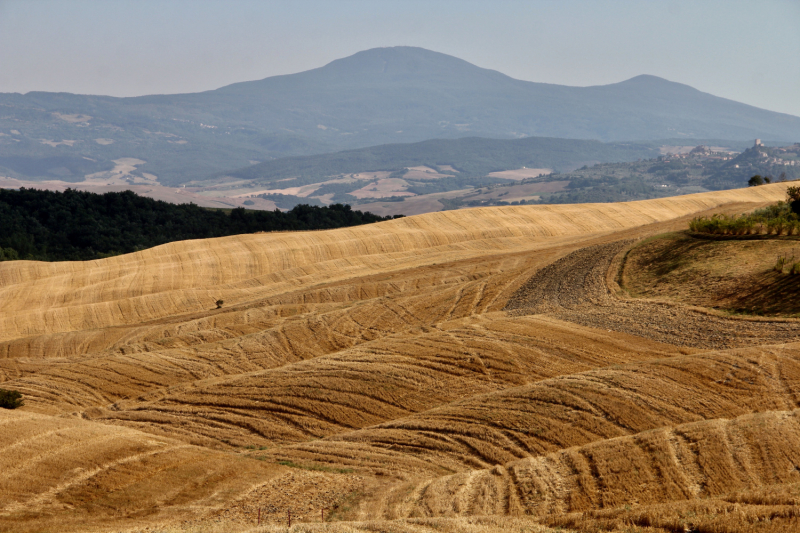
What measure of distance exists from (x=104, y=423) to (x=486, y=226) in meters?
52.0

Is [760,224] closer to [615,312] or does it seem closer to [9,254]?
[615,312]

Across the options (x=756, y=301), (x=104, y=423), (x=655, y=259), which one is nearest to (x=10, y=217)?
(x=104, y=423)

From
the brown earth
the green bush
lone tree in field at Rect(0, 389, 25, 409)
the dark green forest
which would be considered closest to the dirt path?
the brown earth

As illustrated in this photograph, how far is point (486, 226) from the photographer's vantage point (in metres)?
69.1

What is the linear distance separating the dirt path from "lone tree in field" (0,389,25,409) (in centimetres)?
2130

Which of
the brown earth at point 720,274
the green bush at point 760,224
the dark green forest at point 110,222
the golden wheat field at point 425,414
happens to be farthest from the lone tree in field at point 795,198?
the dark green forest at point 110,222

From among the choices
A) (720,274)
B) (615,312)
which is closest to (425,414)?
Result: (615,312)

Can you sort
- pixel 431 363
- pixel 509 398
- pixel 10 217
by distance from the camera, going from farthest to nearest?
1. pixel 10 217
2. pixel 431 363
3. pixel 509 398

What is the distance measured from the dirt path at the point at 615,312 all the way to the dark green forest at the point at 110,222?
2660 inches

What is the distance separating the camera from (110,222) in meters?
100

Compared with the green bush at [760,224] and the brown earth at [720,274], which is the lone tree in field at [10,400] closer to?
the brown earth at [720,274]

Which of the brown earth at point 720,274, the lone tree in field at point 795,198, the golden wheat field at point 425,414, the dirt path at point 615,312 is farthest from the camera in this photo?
the lone tree in field at point 795,198

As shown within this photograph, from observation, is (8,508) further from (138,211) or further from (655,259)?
(138,211)

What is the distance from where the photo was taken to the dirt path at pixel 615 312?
22.8m
